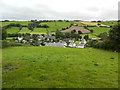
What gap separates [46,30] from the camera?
357 ft

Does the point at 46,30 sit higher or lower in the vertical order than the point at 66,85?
higher

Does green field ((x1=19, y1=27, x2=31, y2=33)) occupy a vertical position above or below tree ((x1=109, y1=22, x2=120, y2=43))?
above

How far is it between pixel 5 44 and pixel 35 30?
76.4 metres

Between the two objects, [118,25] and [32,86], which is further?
[118,25]

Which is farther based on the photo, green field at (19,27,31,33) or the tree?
green field at (19,27,31,33)

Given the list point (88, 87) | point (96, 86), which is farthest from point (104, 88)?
point (88, 87)

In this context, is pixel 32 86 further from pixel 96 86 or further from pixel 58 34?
pixel 58 34

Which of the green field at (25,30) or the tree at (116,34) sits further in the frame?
the green field at (25,30)

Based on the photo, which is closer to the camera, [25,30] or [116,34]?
[116,34]

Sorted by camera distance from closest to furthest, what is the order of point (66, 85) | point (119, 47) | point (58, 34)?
point (66, 85), point (119, 47), point (58, 34)

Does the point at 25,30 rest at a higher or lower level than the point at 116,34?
higher

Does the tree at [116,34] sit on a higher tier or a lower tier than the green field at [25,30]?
lower

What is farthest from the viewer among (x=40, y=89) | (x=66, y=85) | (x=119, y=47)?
(x=119, y=47)

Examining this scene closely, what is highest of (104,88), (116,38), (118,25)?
(118,25)
